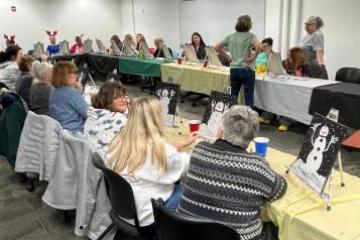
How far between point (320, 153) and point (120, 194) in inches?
36.0

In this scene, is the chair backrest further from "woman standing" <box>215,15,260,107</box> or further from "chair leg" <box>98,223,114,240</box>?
"woman standing" <box>215,15,260,107</box>

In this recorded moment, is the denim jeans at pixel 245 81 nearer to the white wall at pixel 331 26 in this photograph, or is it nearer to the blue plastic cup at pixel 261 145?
the blue plastic cup at pixel 261 145

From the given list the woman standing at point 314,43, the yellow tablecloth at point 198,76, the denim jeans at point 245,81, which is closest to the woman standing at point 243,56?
the denim jeans at point 245,81

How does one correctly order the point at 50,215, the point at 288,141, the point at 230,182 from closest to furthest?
1. the point at 230,182
2. the point at 50,215
3. the point at 288,141

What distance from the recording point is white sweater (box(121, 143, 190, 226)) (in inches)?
67.6

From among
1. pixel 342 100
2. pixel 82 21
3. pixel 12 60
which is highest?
pixel 82 21

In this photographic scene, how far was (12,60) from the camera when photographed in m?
4.81

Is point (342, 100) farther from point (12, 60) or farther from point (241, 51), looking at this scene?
point (12, 60)

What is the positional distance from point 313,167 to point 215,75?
3.71m

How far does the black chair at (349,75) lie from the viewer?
14.4 ft

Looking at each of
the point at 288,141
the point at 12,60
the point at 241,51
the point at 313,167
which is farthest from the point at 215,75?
the point at 313,167

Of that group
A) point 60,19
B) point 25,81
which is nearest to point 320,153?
point 25,81

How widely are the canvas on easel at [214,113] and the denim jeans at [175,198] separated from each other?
48 cm

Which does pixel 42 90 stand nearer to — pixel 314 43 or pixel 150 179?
pixel 150 179
